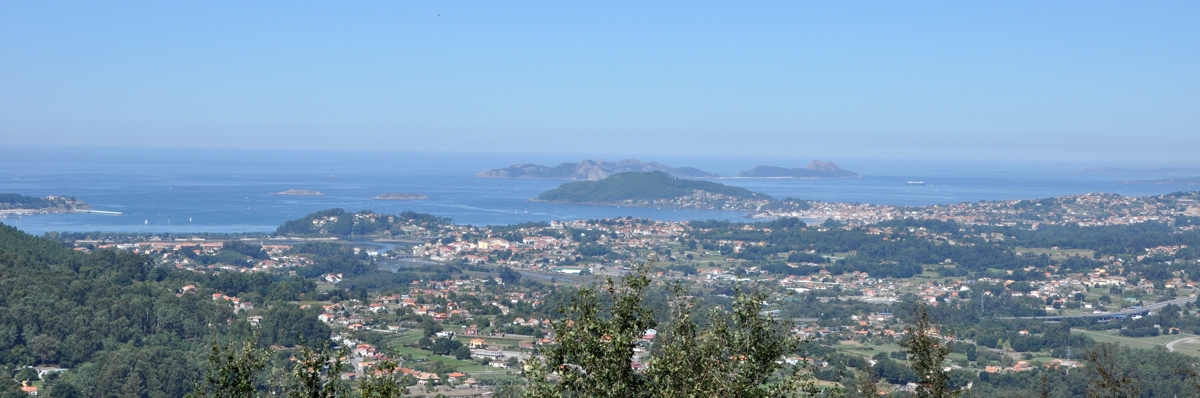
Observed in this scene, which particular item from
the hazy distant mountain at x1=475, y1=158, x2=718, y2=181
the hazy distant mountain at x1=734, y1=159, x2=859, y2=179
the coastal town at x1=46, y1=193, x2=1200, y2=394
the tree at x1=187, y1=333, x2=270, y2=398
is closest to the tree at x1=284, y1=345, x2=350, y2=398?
the tree at x1=187, y1=333, x2=270, y2=398

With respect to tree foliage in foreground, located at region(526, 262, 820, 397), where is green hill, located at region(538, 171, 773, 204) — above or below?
below

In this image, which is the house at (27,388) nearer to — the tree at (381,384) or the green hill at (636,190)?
the tree at (381,384)

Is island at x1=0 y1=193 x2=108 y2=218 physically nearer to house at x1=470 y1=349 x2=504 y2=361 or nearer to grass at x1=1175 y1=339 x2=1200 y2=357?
house at x1=470 y1=349 x2=504 y2=361

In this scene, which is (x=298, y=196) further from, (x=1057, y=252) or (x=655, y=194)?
(x=1057, y=252)

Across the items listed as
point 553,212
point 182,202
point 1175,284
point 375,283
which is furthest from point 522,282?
point 182,202

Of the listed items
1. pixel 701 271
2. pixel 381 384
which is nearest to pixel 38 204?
pixel 701 271

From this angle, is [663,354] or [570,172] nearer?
[663,354]
